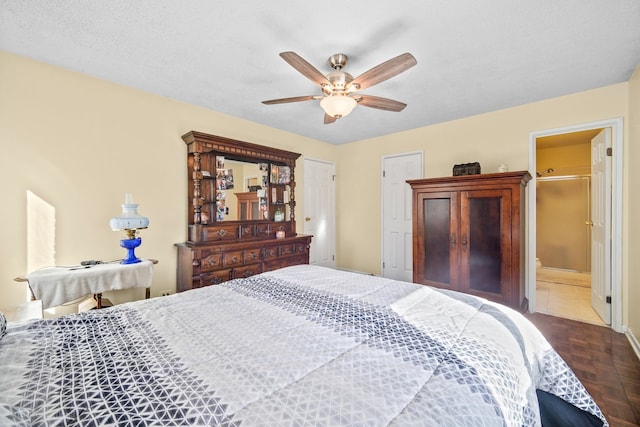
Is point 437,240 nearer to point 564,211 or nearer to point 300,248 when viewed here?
point 300,248

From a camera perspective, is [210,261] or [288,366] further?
[210,261]

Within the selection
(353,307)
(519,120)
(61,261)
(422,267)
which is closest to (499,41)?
(519,120)

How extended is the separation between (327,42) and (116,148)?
2.20 m

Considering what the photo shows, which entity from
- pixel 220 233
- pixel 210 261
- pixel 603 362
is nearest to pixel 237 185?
pixel 220 233

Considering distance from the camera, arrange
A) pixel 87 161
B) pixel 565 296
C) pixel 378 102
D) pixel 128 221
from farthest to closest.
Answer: pixel 565 296
pixel 87 161
pixel 128 221
pixel 378 102

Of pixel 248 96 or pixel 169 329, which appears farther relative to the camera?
pixel 248 96

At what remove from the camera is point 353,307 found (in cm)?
136

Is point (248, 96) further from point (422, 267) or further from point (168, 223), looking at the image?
point (422, 267)

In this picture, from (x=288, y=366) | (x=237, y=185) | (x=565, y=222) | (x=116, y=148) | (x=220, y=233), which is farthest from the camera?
(x=565, y=222)

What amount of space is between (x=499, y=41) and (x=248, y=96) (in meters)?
2.25

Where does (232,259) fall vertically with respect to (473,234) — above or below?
below

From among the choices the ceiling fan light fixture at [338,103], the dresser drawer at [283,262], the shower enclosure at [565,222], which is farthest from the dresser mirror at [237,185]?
the shower enclosure at [565,222]

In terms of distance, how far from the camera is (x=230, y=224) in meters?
3.28

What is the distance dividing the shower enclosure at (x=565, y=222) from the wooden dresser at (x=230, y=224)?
15.7ft
